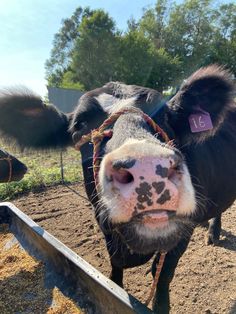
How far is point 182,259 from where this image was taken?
368 cm

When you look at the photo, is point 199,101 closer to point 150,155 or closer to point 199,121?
point 199,121

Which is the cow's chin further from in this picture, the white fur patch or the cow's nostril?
the cow's nostril

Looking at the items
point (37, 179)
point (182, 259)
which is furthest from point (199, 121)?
point (37, 179)

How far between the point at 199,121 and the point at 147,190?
3.61 feet

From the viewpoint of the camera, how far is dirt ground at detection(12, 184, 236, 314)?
9.72 feet

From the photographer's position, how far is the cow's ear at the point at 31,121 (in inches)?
106

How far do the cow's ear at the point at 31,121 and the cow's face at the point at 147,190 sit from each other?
136 cm

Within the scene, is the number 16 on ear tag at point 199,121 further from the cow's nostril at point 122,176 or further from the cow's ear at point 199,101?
the cow's nostril at point 122,176

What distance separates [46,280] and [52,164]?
21.6ft

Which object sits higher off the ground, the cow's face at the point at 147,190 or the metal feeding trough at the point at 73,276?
the cow's face at the point at 147,190

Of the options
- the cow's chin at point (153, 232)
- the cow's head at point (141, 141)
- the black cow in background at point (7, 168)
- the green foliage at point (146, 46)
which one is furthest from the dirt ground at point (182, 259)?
the green foliage at point (146, 46)

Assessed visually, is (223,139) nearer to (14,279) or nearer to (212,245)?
(212,245)

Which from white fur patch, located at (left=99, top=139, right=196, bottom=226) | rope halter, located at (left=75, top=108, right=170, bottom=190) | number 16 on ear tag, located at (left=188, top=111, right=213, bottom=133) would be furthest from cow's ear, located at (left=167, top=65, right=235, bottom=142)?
white fur patch, located at (left=99, top=139, right=196, bottom=226)

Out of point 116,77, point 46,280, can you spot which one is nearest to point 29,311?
point 46,280
